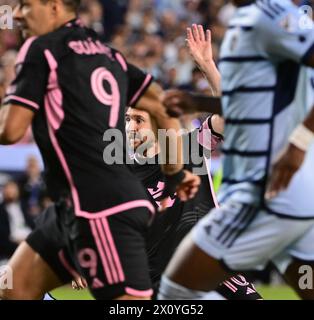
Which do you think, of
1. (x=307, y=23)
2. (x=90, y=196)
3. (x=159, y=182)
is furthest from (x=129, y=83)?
(x=159, y=182)

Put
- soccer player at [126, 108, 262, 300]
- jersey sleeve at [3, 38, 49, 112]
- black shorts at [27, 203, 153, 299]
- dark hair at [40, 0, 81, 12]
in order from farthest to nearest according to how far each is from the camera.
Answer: soccer player at [126, 108, 262, 300] < dark hair at [40, 0, 81, 12] < black shorts at [27, 203, 153, 299] < jersey sleeve at [3, 38, 49, 112]

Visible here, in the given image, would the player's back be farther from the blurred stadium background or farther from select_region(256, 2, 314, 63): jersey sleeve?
the blurred stadium background

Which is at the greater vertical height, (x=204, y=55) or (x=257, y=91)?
(x=257, y=91)

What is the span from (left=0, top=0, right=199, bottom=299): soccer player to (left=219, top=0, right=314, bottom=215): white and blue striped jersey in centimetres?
47

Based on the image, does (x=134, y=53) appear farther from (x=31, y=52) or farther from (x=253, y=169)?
(x=253, y=169)

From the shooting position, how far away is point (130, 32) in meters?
17.6

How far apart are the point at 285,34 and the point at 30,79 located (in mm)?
1281

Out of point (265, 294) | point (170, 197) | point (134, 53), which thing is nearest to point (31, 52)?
point (170, 197)

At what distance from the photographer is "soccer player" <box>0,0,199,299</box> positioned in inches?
197

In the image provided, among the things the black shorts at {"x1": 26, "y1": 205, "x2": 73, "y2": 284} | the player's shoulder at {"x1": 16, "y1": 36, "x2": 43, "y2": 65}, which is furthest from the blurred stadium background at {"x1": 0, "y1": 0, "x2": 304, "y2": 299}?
the player's shoulder at {"x1": 16, "y1": 36, "x2": 43, "y2": 65}

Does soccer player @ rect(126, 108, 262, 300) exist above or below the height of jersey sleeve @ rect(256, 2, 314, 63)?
below

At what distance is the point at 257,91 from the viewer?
481 centimetres
